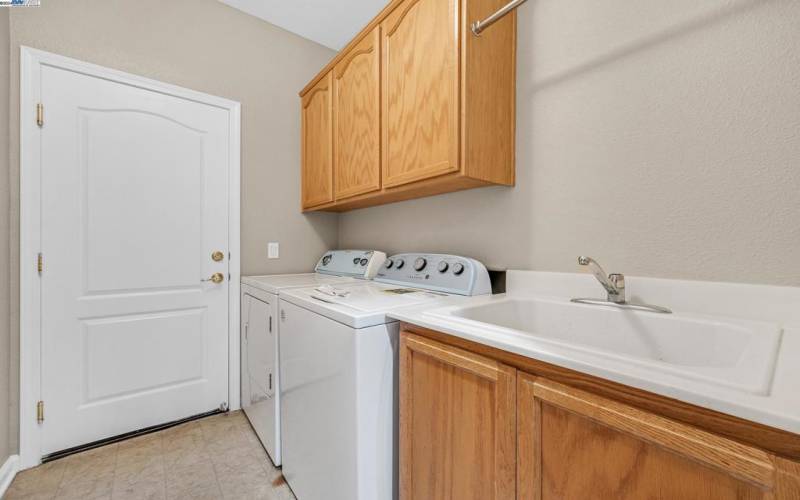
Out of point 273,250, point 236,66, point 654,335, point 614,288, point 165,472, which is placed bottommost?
point 165,472

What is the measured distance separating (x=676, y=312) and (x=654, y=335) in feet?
0.36

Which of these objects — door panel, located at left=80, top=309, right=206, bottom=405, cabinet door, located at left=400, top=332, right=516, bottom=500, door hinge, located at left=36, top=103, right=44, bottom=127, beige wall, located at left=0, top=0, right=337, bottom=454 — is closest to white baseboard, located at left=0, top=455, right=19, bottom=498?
beige wall, located at left=0, top=0, right=337, bottom=454

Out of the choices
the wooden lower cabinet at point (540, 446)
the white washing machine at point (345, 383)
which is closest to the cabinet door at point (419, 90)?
the white washing machine at point (345, 383)

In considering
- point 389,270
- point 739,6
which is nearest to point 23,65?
point 389,270

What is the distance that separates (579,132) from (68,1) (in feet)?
8.67

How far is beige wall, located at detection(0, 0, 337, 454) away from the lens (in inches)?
66.4

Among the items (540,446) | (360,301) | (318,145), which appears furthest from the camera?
(318,145)

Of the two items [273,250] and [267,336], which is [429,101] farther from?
[273,250]

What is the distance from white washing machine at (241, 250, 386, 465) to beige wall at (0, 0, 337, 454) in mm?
367

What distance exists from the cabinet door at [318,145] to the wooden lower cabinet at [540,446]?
1487mm

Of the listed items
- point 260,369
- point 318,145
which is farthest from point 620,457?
point 318,145

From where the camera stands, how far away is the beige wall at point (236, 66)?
5.54 ft

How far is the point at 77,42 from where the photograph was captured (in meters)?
1.73

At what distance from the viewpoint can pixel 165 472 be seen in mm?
1579
